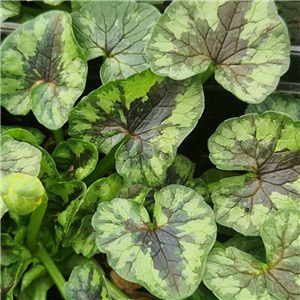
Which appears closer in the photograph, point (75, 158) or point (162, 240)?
point (162, 240)

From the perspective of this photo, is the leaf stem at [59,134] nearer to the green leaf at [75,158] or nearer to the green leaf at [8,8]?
the green leaf at [75,158]

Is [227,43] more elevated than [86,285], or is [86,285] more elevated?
[227,43]

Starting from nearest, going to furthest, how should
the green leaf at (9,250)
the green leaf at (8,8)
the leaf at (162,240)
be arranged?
the leaf at (162,240) → the green leaf at (9,250) → the green leaf at (8,8)

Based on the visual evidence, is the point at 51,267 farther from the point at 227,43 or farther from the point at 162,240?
the point at 227,43

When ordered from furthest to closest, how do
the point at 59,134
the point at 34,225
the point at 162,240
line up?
the point at 59,134 → the point at 34,225 → the point at 162,240

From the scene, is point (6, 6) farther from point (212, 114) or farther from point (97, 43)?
point (212, 114)

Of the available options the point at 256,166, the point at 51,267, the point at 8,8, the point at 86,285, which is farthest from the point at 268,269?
the point at 8,8

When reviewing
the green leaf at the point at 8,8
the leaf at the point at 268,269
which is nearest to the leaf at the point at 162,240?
the leaf at the point at 268,269

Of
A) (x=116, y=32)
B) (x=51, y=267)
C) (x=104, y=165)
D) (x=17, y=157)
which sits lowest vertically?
(x=51, y=267)
